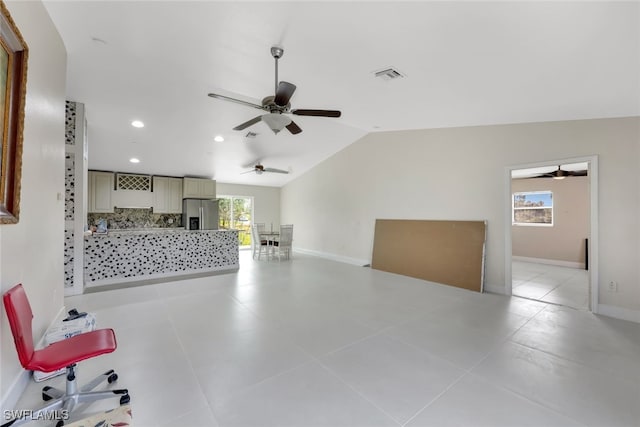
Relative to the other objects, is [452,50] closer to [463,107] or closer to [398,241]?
[463,107]

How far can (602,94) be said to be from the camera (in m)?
2.75

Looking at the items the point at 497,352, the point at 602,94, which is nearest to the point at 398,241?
the point at 497,352

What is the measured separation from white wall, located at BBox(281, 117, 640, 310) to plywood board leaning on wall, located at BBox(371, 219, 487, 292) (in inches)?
7.2

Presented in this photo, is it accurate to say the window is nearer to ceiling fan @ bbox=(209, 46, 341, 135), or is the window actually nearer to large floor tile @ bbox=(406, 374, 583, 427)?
large floor tile @ bbox=(406, 374, 583, 427)

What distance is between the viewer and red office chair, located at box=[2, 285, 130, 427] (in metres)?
1.45

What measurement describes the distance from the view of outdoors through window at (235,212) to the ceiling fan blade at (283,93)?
6717 mm

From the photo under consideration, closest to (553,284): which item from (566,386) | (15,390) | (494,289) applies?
(494,289)

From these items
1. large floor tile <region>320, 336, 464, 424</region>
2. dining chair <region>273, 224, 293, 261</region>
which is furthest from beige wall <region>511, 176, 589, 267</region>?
large floor tile <region>320, 336, 464, 424</region>

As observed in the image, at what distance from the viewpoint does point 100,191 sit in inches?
250

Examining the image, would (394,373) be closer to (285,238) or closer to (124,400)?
(124,400)

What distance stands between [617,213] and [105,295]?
23.1 feet

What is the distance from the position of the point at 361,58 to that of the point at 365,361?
282 cm

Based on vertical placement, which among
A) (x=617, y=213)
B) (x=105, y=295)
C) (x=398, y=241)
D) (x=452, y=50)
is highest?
(x=452, y=50)

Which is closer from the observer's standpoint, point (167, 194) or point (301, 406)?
point (301, 406)
